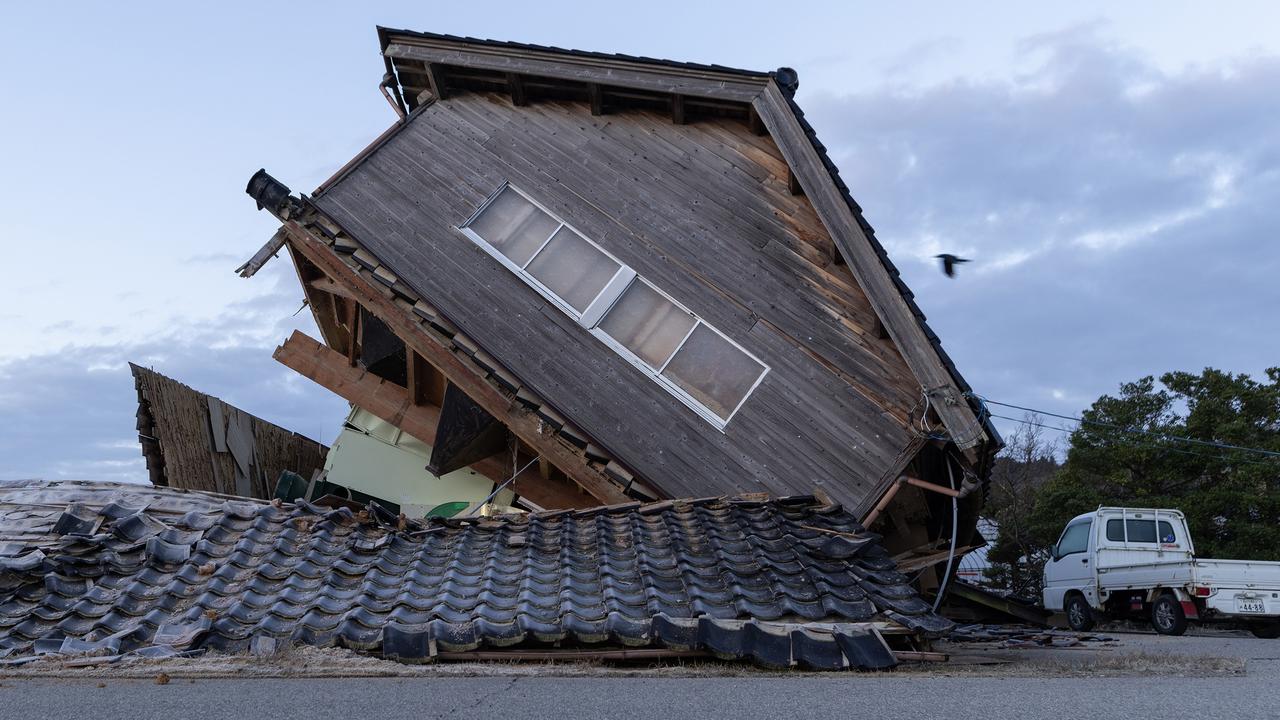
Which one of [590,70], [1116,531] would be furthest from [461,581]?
[1116,531]

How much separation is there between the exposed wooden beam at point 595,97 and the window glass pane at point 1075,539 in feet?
37.3

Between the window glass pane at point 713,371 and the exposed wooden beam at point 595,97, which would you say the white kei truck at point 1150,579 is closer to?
the window glass pane at point 713,371

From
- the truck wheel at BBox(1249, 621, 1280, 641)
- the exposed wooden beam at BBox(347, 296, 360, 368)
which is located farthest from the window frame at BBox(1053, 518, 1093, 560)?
the exposed wooden beam at BBox(347, 296, 360, 368)

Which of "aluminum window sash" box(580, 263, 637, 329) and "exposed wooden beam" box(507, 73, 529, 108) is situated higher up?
"exposed wooden beam" box(507, 73, 529, 108)

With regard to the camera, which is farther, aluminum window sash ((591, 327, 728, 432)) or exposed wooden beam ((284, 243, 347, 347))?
exposed wooden beam ((284, 243, 347, 347))

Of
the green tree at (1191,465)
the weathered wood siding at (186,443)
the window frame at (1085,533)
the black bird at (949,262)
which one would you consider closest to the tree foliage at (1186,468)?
the green tree at (1191,465)

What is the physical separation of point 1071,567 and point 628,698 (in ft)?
48.2

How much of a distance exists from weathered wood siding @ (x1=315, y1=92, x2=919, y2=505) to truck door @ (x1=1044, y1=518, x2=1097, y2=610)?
940cm

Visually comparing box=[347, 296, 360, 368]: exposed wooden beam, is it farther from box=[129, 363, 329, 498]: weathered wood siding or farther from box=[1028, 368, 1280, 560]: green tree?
box=[1028, 368, 1280, 560]: green tree

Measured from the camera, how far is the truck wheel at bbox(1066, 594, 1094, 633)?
16.5 m

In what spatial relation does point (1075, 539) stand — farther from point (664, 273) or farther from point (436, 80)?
point (436, 80)

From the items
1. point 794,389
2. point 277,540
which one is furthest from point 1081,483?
point 277,540

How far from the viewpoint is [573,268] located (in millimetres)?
10555

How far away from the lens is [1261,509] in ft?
67.7
